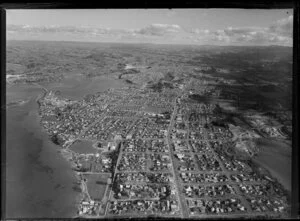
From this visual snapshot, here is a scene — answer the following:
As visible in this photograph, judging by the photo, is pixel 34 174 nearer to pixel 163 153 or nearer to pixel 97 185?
pixel 97 185

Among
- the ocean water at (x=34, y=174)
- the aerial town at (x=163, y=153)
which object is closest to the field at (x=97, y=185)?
the aerial town at (x=163, y=153)

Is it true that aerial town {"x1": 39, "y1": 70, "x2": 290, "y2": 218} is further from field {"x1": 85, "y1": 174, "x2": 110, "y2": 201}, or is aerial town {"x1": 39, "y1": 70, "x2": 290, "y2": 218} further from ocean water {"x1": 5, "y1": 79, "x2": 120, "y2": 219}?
ocean water {"x1": 5, "y1": 79, "x2": 120, "y2": 219}

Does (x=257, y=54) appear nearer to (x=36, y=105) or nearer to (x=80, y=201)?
(x=80, y=201)

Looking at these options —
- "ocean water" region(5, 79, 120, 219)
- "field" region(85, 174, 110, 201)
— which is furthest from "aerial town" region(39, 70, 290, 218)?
"ocean water" region(5, 79, 120, 219)

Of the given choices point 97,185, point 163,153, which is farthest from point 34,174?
point 163,153

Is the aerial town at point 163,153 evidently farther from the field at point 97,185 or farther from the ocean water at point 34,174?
the ocean water at point 34,174

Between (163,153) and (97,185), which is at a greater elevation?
(163,153)
